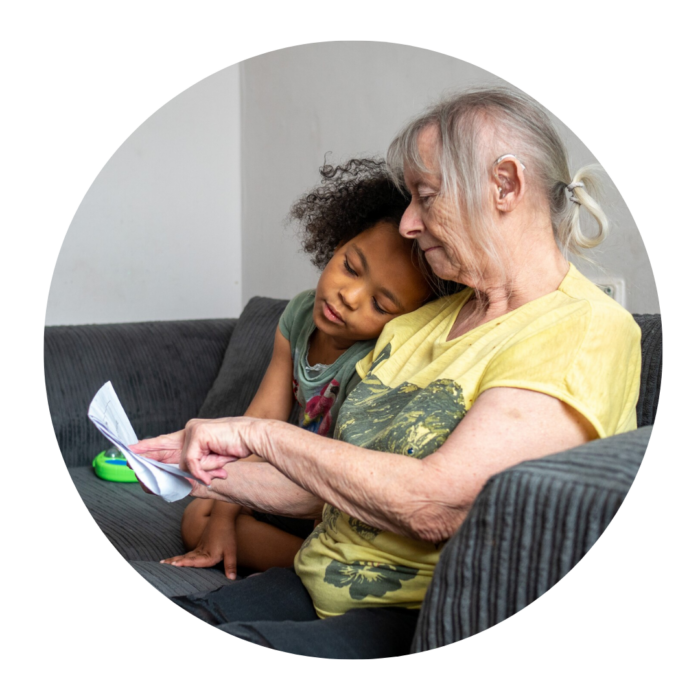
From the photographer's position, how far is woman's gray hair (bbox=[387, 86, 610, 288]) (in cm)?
95

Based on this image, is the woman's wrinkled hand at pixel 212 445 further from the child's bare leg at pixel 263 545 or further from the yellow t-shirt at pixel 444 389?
the child's bare leg at pixel 263 545

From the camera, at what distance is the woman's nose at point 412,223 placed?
103cm

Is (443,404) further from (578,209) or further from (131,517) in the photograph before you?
(131,517)

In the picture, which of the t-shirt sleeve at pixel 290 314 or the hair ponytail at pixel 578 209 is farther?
the t-shirt sleeve at pixel 290 314

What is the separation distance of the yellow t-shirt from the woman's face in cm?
9

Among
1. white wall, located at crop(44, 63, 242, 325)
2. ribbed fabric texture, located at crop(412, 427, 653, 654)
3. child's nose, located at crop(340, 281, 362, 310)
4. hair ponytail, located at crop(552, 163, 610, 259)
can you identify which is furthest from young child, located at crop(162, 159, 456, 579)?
white wall, located at crop(44, 63, 242, 325)

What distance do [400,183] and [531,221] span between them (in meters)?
0.28

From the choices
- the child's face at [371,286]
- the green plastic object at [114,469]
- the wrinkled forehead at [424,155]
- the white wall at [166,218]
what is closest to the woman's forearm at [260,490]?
the child's face at [371,286]

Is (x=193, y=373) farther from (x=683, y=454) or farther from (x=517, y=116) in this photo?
(x=683, y=454)

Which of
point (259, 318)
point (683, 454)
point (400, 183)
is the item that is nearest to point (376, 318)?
point (400, 183)

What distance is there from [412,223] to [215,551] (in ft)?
2.40

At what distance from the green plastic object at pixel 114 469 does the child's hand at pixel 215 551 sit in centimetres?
46

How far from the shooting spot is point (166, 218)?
2148mm

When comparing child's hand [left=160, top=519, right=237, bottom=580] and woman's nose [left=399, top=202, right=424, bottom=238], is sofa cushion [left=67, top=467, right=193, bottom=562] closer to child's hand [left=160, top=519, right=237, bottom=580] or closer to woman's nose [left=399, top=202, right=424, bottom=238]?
child's hand [left=160, top=519, right=237, bottom=580]
